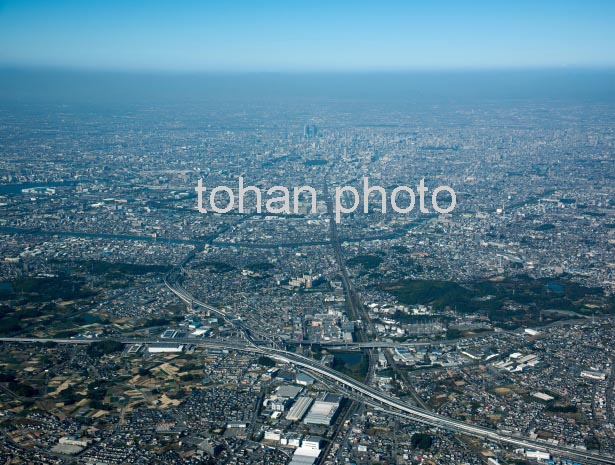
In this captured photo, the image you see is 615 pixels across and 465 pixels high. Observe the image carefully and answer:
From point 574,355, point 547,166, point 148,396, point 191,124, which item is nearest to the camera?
point 148,396

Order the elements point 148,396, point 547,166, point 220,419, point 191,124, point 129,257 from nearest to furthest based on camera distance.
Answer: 1. point 220,419
2. point 148,396
3. point 129,257
4. point 547,166
5. point 191,124

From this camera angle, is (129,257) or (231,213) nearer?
(129,257)

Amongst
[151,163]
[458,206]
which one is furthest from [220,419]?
[151,163]

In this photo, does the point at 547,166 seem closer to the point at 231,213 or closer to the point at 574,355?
the point at 231,213

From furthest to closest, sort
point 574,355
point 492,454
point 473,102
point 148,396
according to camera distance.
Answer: point 473,102 → point 574,355 → point 148,396 → point 492,454

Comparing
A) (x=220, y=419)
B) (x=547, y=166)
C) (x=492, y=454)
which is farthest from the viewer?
(x=547, y=166)

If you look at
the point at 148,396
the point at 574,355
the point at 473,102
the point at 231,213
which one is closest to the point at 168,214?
the point at 231,213

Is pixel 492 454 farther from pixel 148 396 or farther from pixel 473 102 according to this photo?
pixel 473 102

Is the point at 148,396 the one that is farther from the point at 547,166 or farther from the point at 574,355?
the point at 547,166

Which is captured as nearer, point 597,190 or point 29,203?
point 29,203
